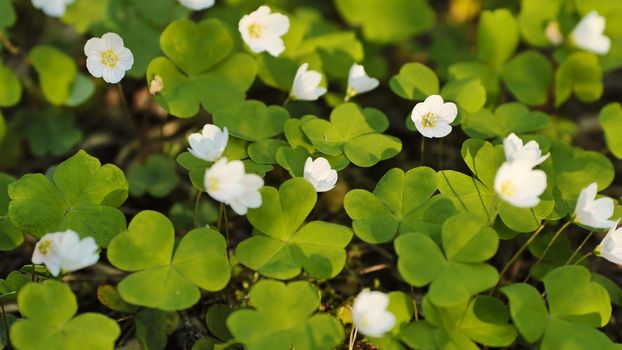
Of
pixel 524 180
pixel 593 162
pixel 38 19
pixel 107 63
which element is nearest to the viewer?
pixel 524 180

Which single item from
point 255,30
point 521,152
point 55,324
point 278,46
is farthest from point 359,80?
point 55,324

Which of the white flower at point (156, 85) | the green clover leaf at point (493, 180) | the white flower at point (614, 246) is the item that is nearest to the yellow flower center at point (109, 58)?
the white flower at point (156, 85)

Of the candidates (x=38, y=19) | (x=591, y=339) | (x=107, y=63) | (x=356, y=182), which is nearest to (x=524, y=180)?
(x=591, y=339)

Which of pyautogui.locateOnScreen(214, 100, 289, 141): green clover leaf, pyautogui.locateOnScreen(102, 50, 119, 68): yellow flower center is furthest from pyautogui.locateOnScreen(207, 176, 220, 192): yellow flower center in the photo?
pyautogui.locateOnScreen(102, 50, 119, 68): yellow flower center

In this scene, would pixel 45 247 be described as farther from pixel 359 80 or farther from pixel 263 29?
pixel 359 80

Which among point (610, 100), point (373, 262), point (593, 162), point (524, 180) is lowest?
point (373, 262)

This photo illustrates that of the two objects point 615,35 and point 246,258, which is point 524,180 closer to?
point 246,258

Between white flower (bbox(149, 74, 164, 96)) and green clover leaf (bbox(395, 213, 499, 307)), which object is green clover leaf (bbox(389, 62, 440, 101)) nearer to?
green clover leaf (bbox(395, 213, 499, 307))
